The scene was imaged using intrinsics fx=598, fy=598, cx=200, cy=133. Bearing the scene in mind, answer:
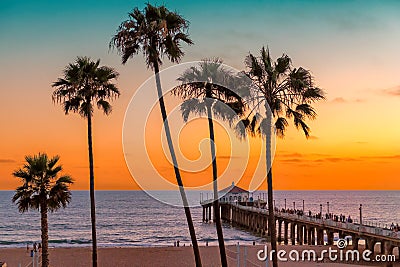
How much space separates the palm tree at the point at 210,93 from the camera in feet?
69.2

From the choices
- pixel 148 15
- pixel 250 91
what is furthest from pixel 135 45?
pixel 250 91

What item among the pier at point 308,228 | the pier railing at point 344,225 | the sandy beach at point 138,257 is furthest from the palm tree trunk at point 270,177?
the pier railing at point 344,225

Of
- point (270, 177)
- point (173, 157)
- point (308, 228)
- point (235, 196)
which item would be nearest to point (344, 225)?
point (308, 228)

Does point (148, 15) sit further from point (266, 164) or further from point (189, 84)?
point (266, 164)

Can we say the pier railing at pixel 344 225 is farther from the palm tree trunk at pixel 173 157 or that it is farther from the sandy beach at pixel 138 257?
the palm tree trunk at pixel 173 157

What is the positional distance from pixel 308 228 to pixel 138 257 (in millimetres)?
21049

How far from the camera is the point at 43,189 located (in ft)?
80.6

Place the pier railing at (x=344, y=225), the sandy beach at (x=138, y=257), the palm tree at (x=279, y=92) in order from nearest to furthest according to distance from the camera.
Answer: the palm tree at (x=279, y=92) → the sandy beach at (x=138, y=257) → the pier railing at (x=344, y=225)

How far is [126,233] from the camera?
83.5 metres

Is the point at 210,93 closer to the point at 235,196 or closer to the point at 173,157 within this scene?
the point at 173,157

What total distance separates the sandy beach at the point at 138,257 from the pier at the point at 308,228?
108 inches

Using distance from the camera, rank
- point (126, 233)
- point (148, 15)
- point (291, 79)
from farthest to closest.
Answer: point (126, 233) → point (148, 15) → point (291, 79)

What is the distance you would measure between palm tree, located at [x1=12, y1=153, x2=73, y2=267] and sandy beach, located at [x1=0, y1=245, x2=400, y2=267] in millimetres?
A: 13254

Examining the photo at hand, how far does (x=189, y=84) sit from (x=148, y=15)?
279 centimetres
